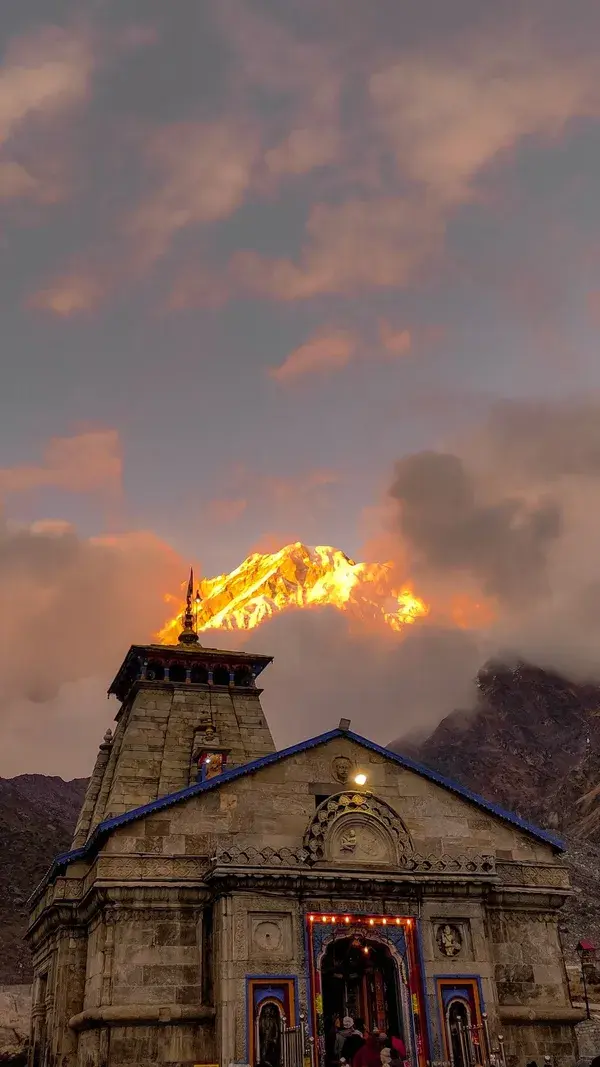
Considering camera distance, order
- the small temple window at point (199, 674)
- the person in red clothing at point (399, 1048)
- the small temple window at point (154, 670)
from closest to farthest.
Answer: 1. the person in red clothing at point (399, 1048)
2. the small temple window at point (154, 670)
3. the small temple window at point (199, 674)

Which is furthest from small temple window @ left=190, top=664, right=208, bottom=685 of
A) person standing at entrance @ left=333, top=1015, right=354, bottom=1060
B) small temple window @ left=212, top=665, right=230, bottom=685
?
person standing at entrance @ left=333, top=1015, right=354, bottom=1060

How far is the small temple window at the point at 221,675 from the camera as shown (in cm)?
3888

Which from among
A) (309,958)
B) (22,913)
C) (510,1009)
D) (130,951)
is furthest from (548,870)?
(22,913)

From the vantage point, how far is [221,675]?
39062 mm

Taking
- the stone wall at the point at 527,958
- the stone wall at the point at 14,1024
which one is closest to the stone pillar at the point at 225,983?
the stone wall at the point at 527,958

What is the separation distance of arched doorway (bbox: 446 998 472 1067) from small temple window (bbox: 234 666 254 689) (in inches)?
677

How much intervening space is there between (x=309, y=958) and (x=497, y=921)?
6.76 m

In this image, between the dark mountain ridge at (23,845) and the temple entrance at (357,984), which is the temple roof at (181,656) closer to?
the temple entrance at (357,984)

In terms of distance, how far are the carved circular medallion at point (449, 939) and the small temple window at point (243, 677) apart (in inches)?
619

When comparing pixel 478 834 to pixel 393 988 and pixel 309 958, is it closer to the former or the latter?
pixel 393 988

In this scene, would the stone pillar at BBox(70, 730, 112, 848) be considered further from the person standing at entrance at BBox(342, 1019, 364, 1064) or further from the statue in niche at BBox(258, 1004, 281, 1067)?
the person standing at entrance at BBox(342, 1019, 364, 1064)

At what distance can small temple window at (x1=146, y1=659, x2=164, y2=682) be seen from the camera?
124ft

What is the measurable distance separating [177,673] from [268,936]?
15783 mm

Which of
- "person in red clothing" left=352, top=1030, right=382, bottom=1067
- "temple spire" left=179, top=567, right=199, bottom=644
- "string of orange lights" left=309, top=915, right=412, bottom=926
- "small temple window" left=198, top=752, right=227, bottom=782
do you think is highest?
"temple spire" left=179, top=567, right=199, bottom=644
